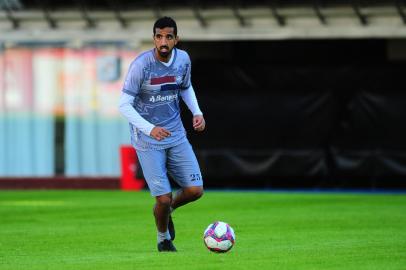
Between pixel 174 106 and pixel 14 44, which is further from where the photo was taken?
pixel 14 44

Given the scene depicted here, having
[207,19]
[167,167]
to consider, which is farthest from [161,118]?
[207,19]

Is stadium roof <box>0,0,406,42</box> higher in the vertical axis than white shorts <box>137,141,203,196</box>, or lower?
higher

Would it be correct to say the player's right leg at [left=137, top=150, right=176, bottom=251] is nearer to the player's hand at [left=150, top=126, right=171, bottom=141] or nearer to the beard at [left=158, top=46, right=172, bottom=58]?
the player's hand at [left=150, top=126, right=171, bottom=141]

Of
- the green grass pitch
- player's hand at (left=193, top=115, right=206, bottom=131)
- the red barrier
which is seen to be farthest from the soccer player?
the red barrier

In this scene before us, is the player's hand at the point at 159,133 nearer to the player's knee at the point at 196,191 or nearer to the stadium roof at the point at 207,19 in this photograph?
the player's knee at the point at 196,191

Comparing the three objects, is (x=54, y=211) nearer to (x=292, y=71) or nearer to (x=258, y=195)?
(x=258, y=195)

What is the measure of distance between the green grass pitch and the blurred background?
9.86ft

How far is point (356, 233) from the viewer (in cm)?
1461

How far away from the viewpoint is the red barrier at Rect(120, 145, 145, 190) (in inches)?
1081

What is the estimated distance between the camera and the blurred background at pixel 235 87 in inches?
1058

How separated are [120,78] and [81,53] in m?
1.27

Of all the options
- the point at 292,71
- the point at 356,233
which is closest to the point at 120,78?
the point at 292,71

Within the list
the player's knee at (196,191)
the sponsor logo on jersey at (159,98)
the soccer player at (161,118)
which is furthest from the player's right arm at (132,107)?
the player's knee at (196,191)

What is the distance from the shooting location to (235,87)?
28.0m
